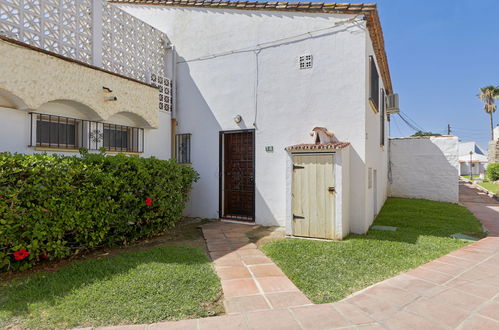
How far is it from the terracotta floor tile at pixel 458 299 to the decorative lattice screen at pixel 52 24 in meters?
A: 8.84

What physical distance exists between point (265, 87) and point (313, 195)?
368cm

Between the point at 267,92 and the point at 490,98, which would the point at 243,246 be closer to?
the point at 267,92

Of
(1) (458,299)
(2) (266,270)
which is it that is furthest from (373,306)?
(2) (266,270)

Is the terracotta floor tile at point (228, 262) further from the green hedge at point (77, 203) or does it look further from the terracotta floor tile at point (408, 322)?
the terracotta floor tile at point (408, 322)

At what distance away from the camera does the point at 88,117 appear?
23.0ft

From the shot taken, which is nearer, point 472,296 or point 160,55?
point 472,296

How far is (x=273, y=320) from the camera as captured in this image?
3.21 meters

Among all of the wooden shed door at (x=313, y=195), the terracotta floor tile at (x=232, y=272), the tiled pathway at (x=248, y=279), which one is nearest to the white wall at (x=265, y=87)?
the wooden shed door at (x=313, y=195)

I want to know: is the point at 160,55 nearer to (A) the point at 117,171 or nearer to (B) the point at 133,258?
(A) the point at 117,171

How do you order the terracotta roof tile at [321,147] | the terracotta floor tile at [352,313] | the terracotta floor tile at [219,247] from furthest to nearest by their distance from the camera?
the terracotta roof tile at [321,147] → the terracotta floor tile at [219,247] → the terracotta floor tile at [352,313]

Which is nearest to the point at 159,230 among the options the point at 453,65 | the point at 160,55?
the point at 160,55

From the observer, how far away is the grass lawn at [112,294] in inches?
127

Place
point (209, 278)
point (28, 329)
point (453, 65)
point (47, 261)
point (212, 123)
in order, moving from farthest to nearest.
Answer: point (453, 65) → point (212, 123) → point (47, 261) → point (209, 278) → point (28, 329)

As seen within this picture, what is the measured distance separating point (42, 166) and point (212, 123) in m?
5.29
